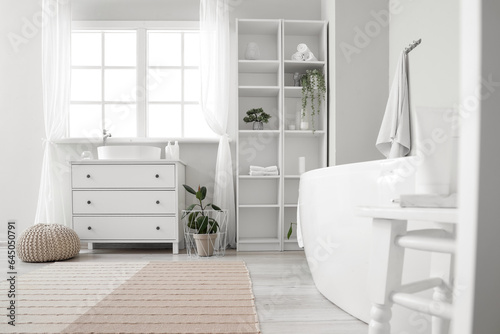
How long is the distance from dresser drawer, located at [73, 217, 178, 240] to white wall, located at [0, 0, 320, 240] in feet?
2.21

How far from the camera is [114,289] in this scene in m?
2.10

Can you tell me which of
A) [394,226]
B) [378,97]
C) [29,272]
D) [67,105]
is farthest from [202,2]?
[394,226]

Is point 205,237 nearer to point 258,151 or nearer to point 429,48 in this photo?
point 258,151

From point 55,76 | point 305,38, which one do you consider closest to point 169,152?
point 55,76

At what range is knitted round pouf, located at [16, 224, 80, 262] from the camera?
2918mm

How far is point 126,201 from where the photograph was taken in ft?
11.0

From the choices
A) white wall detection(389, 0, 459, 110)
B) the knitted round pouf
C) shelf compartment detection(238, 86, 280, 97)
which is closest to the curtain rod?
white wall detection(389, 0, 459, 110)

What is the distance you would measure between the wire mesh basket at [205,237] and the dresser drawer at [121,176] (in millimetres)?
347

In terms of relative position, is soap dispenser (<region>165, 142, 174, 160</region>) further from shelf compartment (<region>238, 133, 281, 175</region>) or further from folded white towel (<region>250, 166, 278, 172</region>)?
folded white towel (<region>250, 166, 278, 172</region>)

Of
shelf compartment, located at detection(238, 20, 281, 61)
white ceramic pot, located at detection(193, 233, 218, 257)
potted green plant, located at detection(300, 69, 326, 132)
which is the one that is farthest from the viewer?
shelf compartment, located at detection(238, 20, 281, 61)

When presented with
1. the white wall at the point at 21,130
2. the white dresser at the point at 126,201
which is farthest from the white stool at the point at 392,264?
the white wall at the point at 21,130

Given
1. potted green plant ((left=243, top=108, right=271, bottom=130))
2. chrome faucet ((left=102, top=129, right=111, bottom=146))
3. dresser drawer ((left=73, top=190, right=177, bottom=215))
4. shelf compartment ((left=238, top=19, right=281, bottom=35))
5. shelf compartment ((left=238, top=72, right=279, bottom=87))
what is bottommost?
dresser drawer ((left=73, top=190, right=177, bottom=215))

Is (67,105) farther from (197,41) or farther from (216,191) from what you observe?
(216,191)

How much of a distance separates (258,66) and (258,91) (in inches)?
9.2
